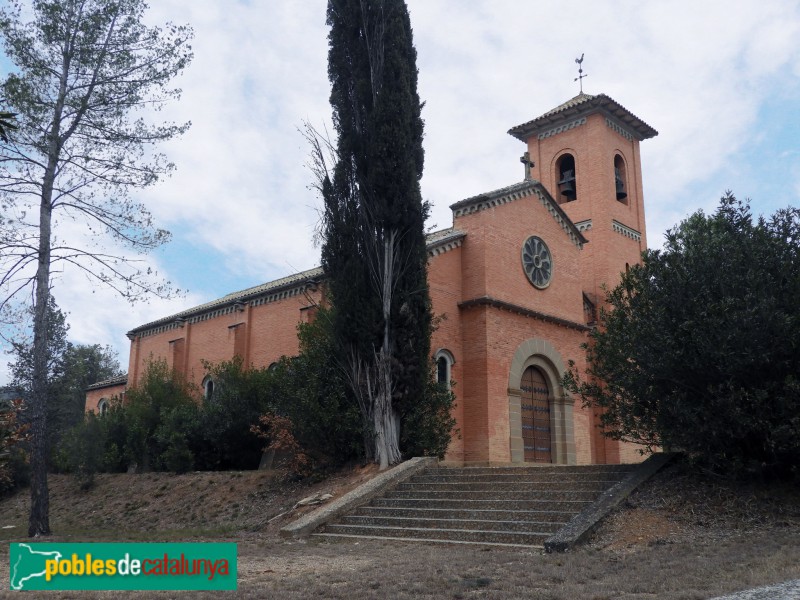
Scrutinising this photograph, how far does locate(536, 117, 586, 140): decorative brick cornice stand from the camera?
95.1ft

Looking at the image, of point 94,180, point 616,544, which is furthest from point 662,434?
point 94,180

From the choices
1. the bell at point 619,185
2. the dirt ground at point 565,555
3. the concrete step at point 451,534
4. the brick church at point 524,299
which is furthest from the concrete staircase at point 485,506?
the bell at point 619,185

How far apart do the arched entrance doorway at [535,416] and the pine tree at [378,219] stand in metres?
5.72

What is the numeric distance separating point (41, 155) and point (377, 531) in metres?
10.6

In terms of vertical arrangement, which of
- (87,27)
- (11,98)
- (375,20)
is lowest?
(11,98)

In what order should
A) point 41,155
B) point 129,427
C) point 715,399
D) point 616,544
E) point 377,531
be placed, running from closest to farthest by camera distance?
1. point 616,544
2. point 715,399
3. point 377,531
4. point 41,155
5. point 129,427

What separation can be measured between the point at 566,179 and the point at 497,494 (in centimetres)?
1915

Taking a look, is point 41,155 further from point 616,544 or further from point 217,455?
point 616,544

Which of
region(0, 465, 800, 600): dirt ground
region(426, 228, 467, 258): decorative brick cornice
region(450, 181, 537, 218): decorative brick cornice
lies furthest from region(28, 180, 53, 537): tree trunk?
region(450, 181, 537, 218): decorative brick cornice

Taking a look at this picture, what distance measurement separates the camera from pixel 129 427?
2506 centimetres

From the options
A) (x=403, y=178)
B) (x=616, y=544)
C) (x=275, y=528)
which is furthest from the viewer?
(x=403, y=178)

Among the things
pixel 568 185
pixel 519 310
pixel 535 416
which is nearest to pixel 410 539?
pixel 519 310

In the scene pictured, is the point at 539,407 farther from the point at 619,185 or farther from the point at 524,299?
the point at 619,185

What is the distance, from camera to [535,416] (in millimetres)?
22062
